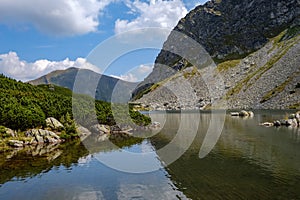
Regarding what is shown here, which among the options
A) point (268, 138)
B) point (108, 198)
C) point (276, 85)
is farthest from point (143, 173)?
point (276, 85)

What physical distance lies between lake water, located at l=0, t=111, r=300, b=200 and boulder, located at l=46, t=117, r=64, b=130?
668 inches

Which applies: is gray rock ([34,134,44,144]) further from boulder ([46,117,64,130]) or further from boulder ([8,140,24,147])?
boulder ([46,117,64,130])

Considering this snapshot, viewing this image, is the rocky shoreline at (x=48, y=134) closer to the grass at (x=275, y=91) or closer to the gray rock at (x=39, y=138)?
the gray rock at (x=39, y=138)

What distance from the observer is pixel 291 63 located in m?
198

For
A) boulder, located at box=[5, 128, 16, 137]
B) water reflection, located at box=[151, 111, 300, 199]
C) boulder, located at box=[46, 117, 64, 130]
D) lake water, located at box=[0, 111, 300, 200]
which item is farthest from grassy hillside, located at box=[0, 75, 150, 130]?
water reflection, located at box=[151, 111, 300, 199]

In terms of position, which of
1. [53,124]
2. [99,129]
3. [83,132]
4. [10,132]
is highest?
[53,124]

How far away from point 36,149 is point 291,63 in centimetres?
18536

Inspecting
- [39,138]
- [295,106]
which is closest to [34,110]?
[39,138]

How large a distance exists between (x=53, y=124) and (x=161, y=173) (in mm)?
52162

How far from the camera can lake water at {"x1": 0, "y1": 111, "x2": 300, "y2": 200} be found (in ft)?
117

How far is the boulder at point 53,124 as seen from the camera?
86.4 metres

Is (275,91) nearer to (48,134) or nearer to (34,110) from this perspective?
(48,134)

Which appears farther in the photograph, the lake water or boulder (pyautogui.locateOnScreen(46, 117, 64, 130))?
boulder (pyautogui.locateOnScreen(46, 117, 64, 130))

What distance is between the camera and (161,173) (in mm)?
45656
